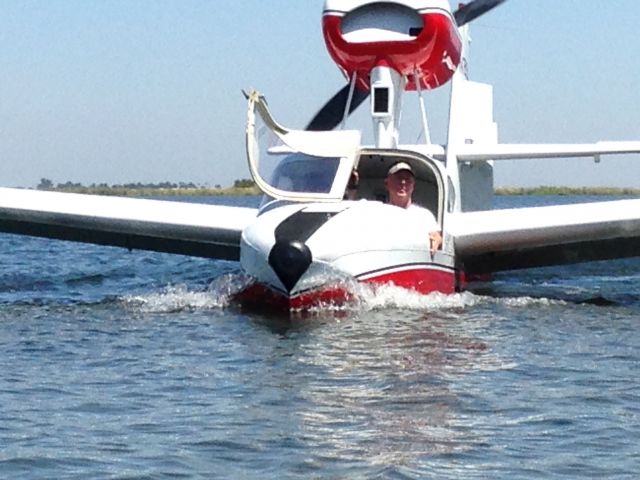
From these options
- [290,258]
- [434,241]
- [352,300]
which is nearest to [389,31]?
[434,241]

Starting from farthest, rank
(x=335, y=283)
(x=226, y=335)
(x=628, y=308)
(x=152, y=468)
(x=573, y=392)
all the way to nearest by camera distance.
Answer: (x=628, y=308) < (x=335, y=283) < (x=226, y=335) < (x=573, y=392) < (x=152, y=468)

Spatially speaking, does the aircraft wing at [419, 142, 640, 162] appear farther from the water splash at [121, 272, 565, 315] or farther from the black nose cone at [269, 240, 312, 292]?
the black nose cone at [269, 240, 312, 292]

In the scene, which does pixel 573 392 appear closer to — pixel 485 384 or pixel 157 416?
pixel 485 384

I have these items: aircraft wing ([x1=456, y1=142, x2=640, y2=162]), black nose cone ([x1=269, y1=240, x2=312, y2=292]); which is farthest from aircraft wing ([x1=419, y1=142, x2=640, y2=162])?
black nose cone ([x1=269, y1=240, x2=312, y2=292])

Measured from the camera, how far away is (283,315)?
40.6 ft

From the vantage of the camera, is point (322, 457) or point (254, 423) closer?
point (322, 457)

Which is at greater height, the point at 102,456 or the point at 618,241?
the point at 618,241

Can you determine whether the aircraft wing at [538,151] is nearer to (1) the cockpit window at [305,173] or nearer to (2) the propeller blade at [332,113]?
(2) the propeller blade at [332,113]

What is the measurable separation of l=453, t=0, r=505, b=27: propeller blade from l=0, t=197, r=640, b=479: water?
6.72 metres

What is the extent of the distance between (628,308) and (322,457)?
324 inches

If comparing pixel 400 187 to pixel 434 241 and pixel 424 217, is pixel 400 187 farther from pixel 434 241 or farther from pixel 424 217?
pixel 434 241

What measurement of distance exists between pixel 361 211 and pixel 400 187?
3.66 feet

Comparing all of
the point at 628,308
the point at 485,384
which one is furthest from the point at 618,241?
the point at 485,384

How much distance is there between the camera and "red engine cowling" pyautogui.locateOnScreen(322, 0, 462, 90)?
1577 centimetres
